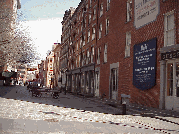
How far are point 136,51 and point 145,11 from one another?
304 centimetres

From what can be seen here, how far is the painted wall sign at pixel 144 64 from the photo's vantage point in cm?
1546

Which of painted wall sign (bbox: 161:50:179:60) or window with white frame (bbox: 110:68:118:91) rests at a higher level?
painted wall sign (bbox: 161:50:179:60)

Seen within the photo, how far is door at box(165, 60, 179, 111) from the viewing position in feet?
43.2

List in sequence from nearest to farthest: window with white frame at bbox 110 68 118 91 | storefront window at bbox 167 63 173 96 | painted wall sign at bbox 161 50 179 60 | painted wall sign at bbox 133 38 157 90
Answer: painted wall sign at bbox 161 50 179 60, storefront window at bbox 167 63 173 96, painted wall sign at bbox 133 38 157 90, window with white frame at bbox 110 68 118 91

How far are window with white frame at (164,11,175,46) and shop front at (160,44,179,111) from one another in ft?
1.71

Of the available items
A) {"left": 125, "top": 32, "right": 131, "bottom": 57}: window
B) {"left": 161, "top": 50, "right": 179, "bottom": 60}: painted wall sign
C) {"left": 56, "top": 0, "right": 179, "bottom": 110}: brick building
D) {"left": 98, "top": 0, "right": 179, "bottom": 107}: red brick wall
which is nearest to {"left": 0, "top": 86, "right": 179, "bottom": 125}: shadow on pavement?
{"left": 56, "top": 0, "right": 179, "bottom": 110}: brick building

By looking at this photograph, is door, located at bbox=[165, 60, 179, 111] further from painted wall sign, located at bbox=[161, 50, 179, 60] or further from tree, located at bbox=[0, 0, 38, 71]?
tree, located at bbox=[0, 0, 38, 71]

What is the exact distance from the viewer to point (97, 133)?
7.02 meters

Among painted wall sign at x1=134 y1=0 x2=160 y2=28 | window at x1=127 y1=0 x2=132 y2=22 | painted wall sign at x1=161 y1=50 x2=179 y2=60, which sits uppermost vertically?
window at x1=127 y1=0 x2=132 y2=22

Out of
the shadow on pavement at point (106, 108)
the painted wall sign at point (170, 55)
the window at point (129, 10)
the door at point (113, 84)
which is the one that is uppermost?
the window at point (129, 10)

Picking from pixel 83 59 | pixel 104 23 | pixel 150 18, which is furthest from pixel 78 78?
pixel 150 18

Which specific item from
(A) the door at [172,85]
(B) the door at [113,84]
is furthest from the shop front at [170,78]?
(B) the door at [113,84]

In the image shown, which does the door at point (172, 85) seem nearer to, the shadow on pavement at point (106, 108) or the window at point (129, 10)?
the shadow on pavement at point (106, 108)

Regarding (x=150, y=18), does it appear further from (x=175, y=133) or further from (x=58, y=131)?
(x=58, y=131)
